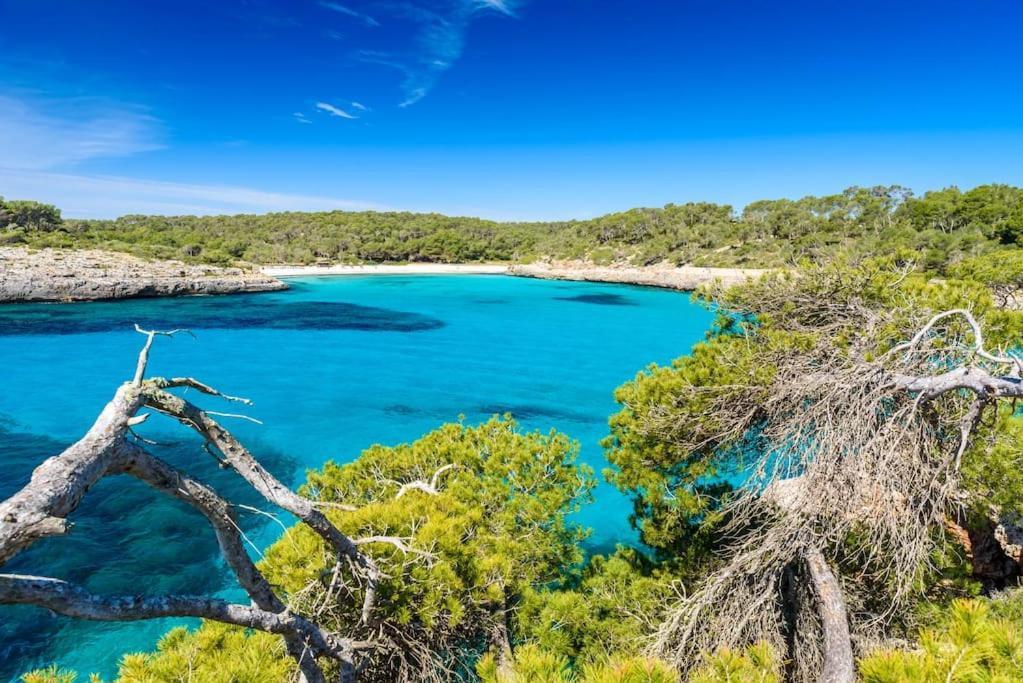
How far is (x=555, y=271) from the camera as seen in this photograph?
73.7 m

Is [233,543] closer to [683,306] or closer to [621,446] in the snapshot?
[621,446]

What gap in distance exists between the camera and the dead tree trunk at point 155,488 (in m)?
1.86

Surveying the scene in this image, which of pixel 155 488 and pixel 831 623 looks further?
pixel 831 623

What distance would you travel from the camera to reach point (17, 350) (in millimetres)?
25250

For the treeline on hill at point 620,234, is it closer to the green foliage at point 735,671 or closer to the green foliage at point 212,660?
the green foliage at point 735,671

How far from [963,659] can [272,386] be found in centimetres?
2253

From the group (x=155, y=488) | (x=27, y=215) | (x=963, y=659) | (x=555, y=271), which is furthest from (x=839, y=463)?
(x=27, y=215)

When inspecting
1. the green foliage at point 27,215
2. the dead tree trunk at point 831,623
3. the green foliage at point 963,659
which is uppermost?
the green foliage at point 27,215

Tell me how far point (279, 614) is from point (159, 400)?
1.50 meters

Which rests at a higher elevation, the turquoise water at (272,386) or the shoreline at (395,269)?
the shoreline at (395,269)

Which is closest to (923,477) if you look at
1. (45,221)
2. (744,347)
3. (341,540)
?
(744,347)

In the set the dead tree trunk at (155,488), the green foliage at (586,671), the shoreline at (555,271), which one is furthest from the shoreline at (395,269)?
the green foliage at (586,671)

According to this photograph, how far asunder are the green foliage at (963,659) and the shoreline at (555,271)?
54809 millimetres

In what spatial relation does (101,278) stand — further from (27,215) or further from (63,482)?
(63,482)
